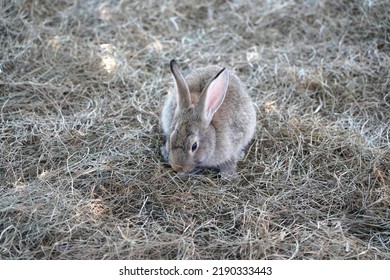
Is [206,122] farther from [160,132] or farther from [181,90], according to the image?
[160,132]

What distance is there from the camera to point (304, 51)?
562 cm

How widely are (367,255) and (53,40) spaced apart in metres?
3.78

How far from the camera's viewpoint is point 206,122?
13.0 feet

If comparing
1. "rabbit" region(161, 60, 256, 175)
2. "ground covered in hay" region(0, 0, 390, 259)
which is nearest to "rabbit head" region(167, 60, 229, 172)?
"rabbit" region(161, 60, 256, 175)

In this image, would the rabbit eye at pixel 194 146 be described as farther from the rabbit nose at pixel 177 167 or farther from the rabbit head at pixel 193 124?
the rabbit nose at pixel 177 167

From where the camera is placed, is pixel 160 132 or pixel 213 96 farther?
pixel 160 132

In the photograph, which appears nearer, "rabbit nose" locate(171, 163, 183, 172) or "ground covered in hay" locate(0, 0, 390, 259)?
"ground covered in hay" locate(0, 0, 390, 259)

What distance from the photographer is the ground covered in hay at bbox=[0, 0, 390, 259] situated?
348 centimetres

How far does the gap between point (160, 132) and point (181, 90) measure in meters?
0.63

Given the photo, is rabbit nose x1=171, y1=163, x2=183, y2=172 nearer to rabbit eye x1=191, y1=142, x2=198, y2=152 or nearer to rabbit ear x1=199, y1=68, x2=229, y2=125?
rabbit eye x1=191, y1=142, x2=198, y2=152

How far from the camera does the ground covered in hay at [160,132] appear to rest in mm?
3480

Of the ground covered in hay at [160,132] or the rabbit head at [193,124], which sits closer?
the ground covered in hay at [160,132]

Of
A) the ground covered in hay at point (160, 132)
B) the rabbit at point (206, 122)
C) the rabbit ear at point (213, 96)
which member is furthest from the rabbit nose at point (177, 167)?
the rabbit ear at point (213, 96)

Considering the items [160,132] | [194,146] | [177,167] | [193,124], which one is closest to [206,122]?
[193,124]
